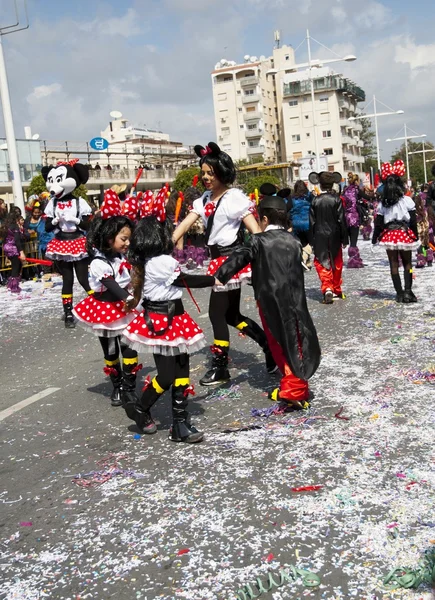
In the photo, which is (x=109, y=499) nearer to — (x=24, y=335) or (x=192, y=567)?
(x=192, y=567)

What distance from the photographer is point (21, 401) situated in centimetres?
631

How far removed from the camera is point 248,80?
102812 millimetres

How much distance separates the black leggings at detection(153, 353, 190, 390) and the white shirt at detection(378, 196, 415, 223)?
19.2 ft

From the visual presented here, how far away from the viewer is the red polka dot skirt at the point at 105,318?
563 centimetres

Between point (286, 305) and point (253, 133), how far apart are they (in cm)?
10212

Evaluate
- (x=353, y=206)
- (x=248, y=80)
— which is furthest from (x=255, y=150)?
(x=353, y=206)

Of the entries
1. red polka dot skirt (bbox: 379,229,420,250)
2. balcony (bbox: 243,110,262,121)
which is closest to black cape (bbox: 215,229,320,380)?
red polka dot skirt (bbox: 379,229,420,250)

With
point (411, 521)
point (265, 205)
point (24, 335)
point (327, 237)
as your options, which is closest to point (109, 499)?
point (411, 521)

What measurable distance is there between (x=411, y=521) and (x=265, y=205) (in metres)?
2.82

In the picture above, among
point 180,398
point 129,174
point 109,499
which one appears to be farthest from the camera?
point 129,174

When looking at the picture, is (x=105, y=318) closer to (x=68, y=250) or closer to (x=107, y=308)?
(x=107, y=308)

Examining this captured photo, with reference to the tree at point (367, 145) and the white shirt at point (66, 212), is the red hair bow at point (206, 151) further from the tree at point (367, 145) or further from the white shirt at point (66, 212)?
Result: the tree at point (367, 145)

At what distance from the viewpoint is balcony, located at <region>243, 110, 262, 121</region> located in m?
104

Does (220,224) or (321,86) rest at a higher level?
(321,86)
